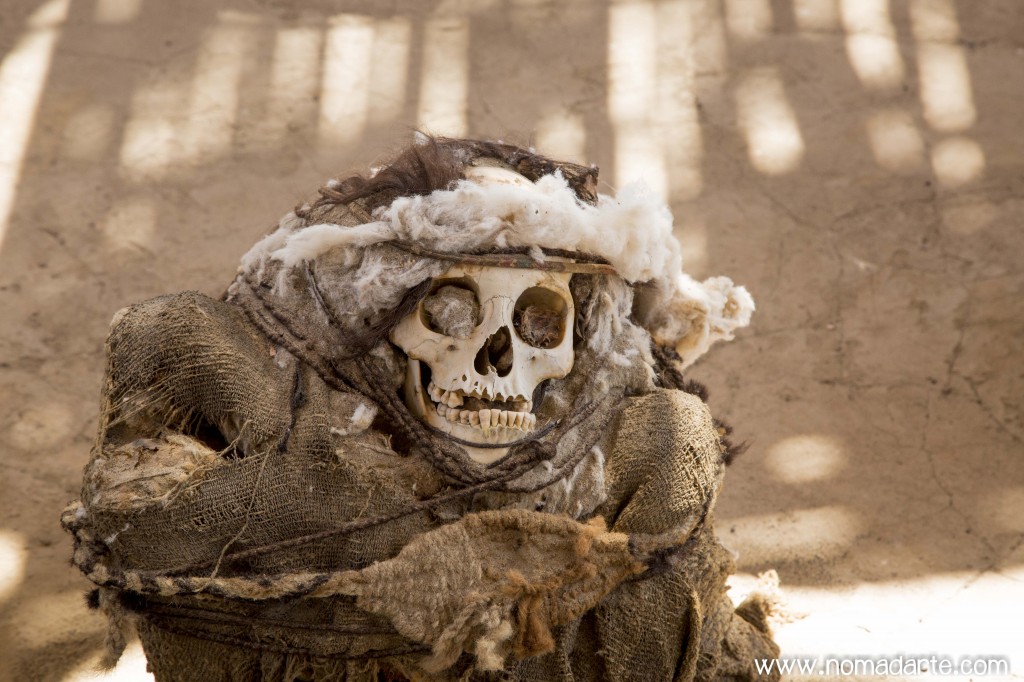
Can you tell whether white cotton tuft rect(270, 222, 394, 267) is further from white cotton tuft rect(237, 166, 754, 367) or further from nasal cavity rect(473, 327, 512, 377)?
nasal cavity rect(473, 327, 512, 377)

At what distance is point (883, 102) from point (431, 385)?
2.68m

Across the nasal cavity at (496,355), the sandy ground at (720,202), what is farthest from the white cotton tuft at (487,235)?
the sandy ground at (720,202)

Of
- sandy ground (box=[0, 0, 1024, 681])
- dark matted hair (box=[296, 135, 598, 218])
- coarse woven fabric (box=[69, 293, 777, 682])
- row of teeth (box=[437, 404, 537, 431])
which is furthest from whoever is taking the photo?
sandy ground (box=[0, 0, 1024, 681])

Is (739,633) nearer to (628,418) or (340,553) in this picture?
(628,418)

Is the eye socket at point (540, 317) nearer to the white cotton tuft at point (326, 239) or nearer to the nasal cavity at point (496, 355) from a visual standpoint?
the nasal cavity at point (496, 355)

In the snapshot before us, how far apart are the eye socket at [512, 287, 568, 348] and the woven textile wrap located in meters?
0.12

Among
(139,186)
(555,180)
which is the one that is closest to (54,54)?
(139,186)

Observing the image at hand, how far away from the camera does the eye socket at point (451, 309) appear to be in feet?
7.04

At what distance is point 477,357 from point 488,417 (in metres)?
0.12

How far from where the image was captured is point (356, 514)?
2029 millimetres

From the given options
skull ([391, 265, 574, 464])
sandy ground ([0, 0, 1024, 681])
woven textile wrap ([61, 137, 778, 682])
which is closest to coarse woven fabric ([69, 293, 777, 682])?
woven textile wrap ([61, 137, 778, 682])

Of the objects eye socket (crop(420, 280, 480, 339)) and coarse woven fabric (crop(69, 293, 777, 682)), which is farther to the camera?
eye socket (crop(420, 280, 480, 339))

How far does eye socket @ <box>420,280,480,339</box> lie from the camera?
84.5 inches

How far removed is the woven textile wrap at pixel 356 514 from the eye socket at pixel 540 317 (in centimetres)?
A: 12
